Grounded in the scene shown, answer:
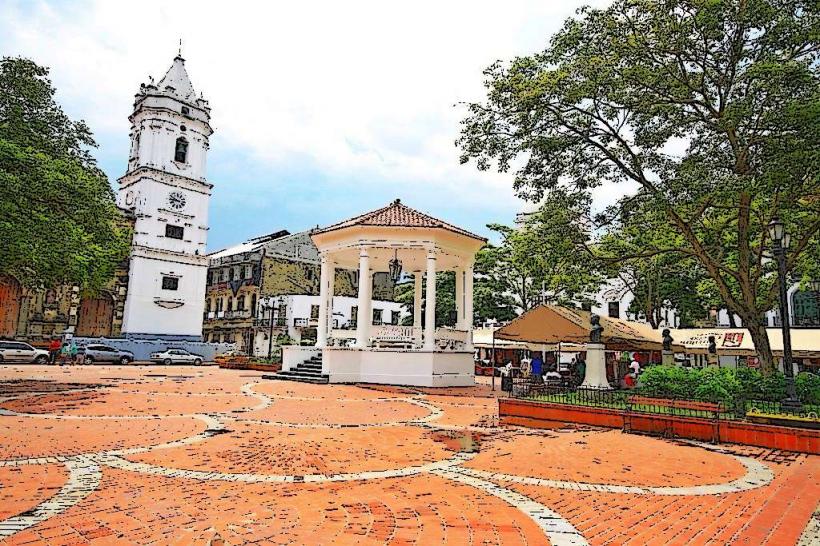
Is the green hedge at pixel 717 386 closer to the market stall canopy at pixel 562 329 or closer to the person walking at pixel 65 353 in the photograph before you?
the market stall canopy at pixel 562 329

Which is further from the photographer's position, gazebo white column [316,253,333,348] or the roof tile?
gazebo white column [316,253,333,348]

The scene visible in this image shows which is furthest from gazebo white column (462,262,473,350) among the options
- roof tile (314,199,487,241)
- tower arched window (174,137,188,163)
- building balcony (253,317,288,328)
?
tower arched window (174,137,188,163)

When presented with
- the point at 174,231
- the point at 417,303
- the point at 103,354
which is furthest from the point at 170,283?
the point at 417,303

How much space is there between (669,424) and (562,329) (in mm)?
4669

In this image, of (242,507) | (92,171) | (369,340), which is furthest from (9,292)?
(242,507)

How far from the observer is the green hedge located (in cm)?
1086

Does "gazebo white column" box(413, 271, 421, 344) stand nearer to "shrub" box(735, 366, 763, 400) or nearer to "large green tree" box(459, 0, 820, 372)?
"large green tree" box(459, 0, 820, 372)

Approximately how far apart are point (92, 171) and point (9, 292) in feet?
87.3

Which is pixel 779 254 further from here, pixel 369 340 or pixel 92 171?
pixel 92 171

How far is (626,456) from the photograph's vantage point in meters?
8.44

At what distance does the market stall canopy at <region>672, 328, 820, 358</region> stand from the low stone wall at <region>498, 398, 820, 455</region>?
33.5 feet

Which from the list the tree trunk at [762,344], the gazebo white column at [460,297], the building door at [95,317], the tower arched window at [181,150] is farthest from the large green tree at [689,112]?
the building door at [95,317]

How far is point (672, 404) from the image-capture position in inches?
417

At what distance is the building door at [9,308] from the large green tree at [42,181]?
24.3m
